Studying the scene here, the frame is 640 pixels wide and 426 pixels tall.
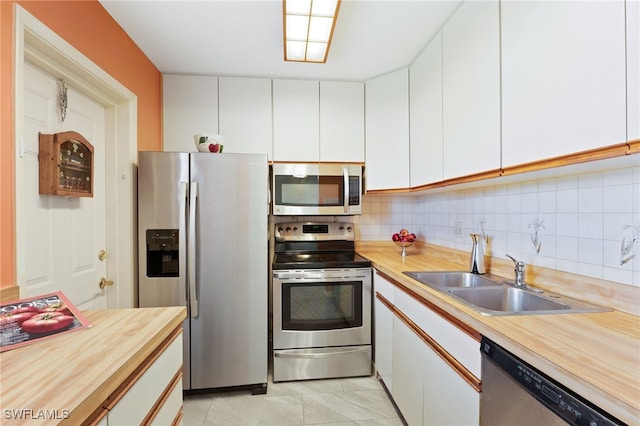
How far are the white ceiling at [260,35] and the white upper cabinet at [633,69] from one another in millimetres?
1012

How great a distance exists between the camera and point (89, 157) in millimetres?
1612

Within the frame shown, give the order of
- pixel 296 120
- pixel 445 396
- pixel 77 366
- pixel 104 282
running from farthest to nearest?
1. pixel 296 120
2. pixel 104 282
3. pixel 445 396
4. pixel 77 366

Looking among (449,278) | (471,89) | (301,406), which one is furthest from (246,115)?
(301,406)

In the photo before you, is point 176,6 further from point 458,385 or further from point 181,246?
point 458,385

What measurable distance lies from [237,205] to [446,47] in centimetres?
170

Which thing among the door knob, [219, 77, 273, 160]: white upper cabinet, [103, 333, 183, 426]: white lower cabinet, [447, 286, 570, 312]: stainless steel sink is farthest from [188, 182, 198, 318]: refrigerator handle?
[447, 286, 570, 312]: stainless steel sink

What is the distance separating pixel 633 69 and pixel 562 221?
0.75 metres

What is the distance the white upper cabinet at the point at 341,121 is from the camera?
2521 mm

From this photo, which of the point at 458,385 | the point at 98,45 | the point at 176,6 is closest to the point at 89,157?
the point at 98,45

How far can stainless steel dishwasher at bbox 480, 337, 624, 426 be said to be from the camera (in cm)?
66

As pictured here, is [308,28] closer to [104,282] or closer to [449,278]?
[449,278]

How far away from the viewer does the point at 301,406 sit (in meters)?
1.91

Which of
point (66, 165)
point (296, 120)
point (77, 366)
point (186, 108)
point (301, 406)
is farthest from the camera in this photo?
point (296, 120)

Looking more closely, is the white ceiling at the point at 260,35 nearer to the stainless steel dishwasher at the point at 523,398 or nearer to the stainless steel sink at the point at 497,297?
the stainless steel sink at the point at 497,297
